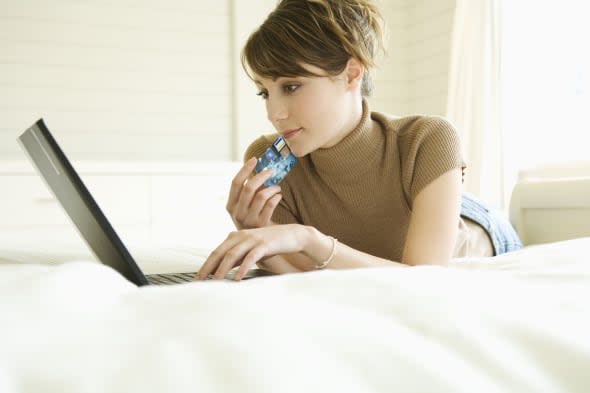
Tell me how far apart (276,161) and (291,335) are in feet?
2.69

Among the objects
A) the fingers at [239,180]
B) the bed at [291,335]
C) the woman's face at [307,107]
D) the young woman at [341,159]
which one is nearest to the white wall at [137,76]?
the young woman at [341,159]

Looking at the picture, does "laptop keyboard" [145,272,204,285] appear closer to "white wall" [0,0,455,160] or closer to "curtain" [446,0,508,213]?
"curtain" [446,0,508,213]

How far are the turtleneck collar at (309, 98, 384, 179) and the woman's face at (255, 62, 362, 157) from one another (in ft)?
0.14

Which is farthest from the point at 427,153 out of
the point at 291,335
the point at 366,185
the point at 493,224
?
the point at 291,335

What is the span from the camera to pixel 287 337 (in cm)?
38

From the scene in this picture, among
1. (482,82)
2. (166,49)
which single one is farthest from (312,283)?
(166,49)

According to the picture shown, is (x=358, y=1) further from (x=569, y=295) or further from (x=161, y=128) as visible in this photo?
(x=161, y=128)

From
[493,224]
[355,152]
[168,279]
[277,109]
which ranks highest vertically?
[277,109]

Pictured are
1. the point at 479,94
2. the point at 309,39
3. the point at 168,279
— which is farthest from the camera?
the point at 479,94

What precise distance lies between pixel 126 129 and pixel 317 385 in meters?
3.36

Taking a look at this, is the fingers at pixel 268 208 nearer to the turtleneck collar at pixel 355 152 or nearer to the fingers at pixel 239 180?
the fingers at pixel 239 180

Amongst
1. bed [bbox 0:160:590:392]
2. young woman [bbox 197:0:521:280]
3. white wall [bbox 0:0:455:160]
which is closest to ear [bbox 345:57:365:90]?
young woman [bbox 197:0:521:280]

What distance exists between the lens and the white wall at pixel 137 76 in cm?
334

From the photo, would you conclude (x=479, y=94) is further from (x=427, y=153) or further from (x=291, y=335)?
(x=291, y=335)
